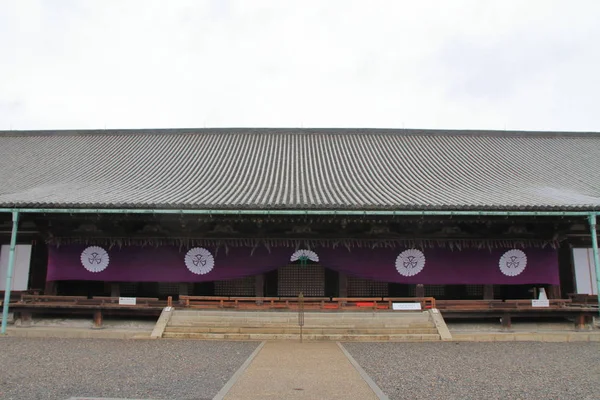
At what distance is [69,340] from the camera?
10305 mm

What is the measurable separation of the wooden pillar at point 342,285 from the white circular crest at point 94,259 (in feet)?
22.3

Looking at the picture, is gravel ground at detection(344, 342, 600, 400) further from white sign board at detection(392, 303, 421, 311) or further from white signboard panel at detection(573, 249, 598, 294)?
white signboard panel at detection(573, 249, 598, 294)

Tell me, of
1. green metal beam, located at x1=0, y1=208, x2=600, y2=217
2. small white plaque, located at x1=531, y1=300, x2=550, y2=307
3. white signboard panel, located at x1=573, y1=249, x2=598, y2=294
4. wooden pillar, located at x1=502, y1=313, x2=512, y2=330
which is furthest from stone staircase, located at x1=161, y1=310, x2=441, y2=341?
white signboard panel, located at x1=573, y1=249, x2=598, y2=294

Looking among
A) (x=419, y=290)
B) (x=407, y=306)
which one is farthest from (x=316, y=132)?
(x=407, y=306)

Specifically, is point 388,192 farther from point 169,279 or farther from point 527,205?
point 169,279

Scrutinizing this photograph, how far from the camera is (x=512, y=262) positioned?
1210 cm

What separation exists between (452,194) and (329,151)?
715cm

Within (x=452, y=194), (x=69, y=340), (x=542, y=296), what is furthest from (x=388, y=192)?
(x=69, y=340)

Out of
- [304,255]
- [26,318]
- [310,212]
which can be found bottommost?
[26,318]

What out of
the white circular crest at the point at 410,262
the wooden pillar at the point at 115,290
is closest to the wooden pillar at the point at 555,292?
the white circular crest at the point at 410,262

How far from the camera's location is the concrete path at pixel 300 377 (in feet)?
19.0

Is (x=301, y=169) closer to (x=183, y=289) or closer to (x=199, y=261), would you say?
(x=199, y=261)

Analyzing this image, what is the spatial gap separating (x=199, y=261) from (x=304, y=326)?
11.6ft

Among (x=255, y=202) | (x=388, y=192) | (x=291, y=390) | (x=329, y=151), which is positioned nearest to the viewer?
→ (x=291, y=390)
